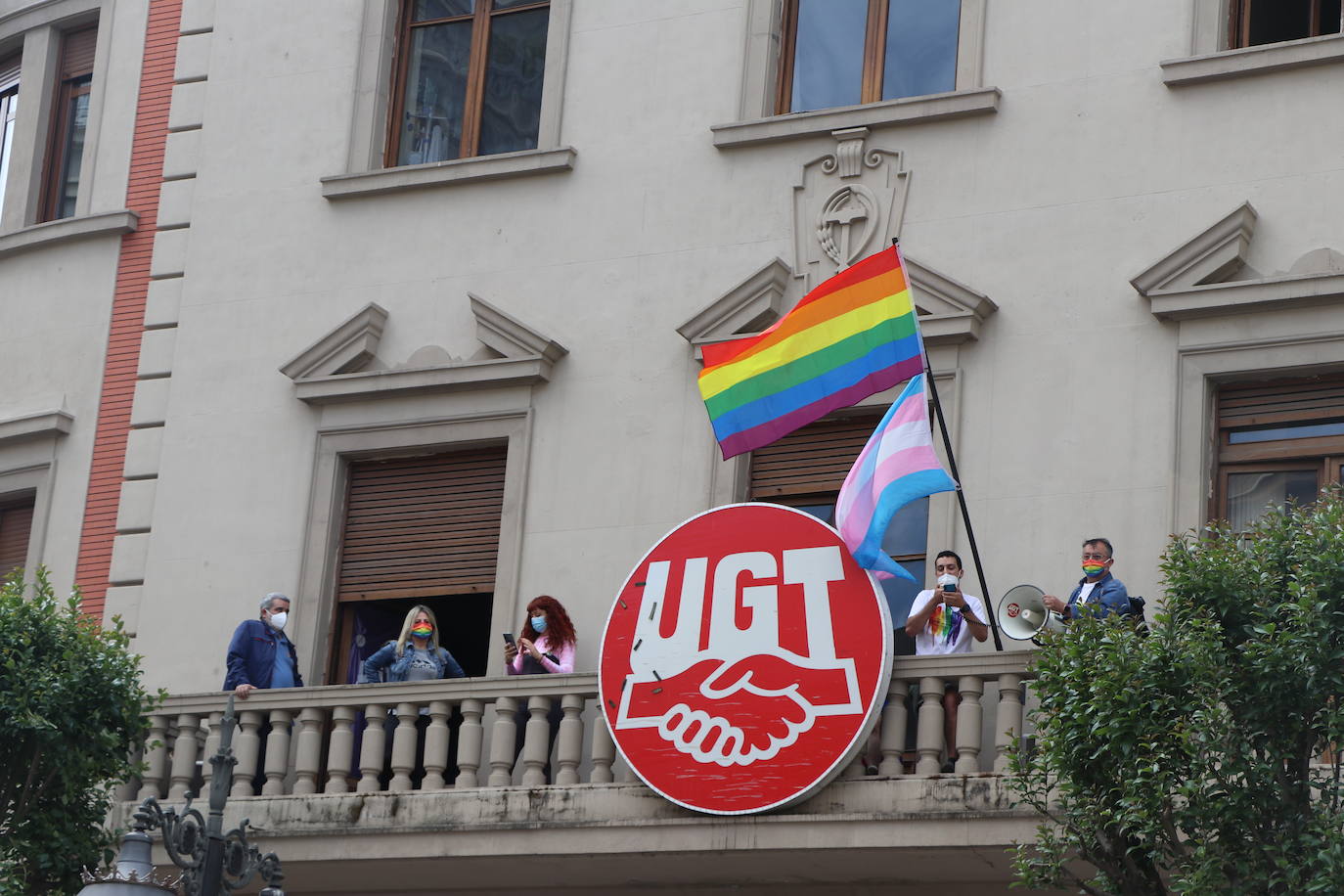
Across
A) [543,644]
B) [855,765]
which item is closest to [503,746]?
[543,644]

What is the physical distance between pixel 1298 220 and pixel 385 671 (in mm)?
6316

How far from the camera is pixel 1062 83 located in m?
16.9

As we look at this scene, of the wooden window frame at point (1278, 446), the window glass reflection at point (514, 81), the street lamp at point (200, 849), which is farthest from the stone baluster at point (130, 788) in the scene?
the wooden window frame at point (1278, 446)

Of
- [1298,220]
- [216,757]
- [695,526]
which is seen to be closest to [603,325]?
[695,526]

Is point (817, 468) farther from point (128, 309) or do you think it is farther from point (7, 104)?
point (7, 104)

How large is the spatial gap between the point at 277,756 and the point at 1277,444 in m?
6.36

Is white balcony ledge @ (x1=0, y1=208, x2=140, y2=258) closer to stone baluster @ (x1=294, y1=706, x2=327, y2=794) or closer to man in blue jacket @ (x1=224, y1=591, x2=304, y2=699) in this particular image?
man in blue jacket @ (x1=224, y1=591, x2=304, y2=699)

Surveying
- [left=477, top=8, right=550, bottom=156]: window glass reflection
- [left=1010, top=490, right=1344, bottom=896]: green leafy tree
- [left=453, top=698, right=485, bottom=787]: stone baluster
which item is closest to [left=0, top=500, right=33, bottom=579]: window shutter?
[left=477, top=8, right=550, bottom=156]: window glass reflection

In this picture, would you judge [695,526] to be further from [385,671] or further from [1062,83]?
[1062,83]

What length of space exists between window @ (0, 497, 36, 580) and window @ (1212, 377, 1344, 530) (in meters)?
8.90

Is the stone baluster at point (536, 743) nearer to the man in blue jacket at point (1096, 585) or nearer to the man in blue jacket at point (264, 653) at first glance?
the man in blue jacket at point (264, 653)

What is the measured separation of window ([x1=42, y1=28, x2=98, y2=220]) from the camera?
20.8 metres

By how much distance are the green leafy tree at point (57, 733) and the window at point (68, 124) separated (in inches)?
221

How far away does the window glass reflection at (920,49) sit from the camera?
1756 centimetres
